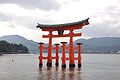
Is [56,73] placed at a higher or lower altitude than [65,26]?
lower

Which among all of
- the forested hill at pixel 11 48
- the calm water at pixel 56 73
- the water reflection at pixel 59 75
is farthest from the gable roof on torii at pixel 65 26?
the forested hill at pixel 11 48

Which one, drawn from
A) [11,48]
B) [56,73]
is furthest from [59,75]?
[11,48]

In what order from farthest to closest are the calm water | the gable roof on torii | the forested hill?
the forested hill → the gable roof on torii → the calm water

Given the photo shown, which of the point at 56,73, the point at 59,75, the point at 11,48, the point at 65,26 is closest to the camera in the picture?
the point at 59,75

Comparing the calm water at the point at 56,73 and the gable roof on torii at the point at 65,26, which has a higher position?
the gable roof on torii at the point at 65,26

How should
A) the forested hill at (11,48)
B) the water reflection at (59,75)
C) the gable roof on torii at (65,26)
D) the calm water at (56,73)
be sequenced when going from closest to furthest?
1. the water reflection at (59,75)
2. the calm water at (56,73)
3. the gable roof on torii at (65,26)
4. the forested hill at (11,48)

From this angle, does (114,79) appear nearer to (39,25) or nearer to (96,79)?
(96,79)

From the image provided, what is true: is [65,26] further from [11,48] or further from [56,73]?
[11,48]

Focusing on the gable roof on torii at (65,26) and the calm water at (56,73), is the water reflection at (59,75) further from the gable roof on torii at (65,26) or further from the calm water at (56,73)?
the gable roof on torii at (65,26)

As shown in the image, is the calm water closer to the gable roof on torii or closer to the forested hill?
the gable roof on torii

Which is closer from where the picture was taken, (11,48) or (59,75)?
(59,75)

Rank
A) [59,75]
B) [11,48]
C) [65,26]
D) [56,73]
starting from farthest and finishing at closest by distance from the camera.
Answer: [11,48]
[65,26]
[56,73]
[59,75]

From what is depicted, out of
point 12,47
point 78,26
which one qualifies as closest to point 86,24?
point 78,26

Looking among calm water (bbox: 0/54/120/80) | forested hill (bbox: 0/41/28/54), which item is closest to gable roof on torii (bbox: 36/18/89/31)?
calm water (bbox: 0/54/120/80)
